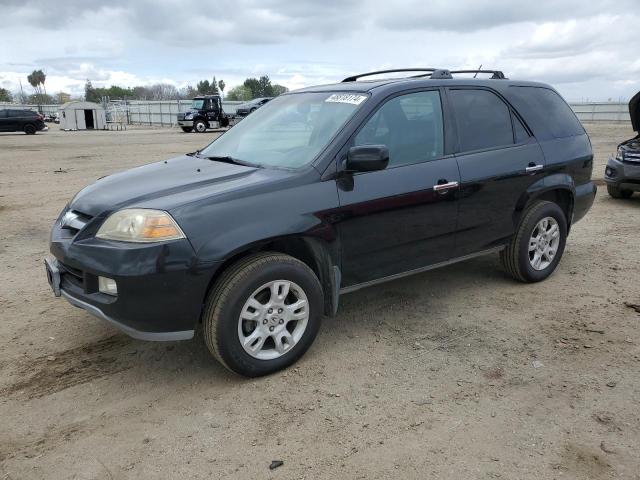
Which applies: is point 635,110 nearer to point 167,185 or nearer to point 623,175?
point 623,175

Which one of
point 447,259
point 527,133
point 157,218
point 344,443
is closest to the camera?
point 344,443

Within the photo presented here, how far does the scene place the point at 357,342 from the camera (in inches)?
154

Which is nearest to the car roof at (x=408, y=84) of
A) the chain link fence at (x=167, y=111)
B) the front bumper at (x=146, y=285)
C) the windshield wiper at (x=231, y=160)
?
the windshield wiper at (x=231, y=160)

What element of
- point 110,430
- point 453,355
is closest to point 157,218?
point 110,430

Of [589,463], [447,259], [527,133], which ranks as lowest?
[589,463]

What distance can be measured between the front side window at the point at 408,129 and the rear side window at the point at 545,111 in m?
1.03

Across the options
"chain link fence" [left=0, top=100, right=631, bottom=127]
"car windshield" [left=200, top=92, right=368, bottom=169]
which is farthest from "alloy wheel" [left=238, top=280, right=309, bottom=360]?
"chain link fence" [left=0, top=100, right=631, bottom=127]

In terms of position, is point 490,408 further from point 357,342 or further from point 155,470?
point 155,470

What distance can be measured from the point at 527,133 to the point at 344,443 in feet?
10.7

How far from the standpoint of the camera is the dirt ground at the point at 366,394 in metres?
2.65

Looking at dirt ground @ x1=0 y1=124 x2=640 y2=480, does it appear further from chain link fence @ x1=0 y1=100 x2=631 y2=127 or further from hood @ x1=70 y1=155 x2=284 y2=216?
chain link fence @ x1=0 y1=100 x2=631 y2=127

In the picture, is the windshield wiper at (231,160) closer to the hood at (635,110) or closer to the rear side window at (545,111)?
the rear side window at (545,111)

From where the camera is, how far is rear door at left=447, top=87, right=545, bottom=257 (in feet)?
14.0

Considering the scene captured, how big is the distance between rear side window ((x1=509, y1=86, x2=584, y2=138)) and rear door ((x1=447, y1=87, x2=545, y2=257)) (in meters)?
0.15
